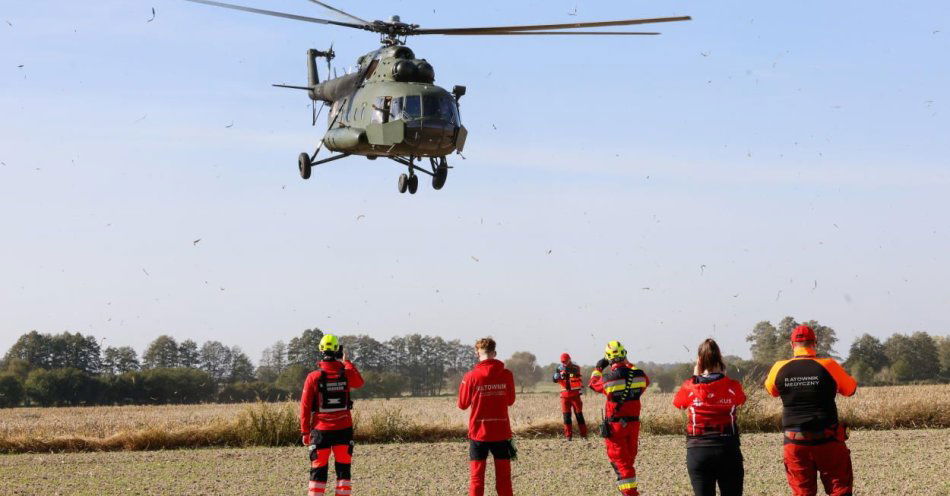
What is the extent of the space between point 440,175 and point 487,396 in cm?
1340

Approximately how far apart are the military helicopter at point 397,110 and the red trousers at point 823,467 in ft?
41.3

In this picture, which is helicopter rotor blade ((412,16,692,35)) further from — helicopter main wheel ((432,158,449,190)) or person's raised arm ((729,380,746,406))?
person's raised arm ((729,380,746,406))

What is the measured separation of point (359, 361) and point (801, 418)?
57201mm

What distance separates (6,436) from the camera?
922 inches

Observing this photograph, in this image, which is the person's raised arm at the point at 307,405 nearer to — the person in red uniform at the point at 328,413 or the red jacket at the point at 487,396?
the person in red uniform at the point at 328,413

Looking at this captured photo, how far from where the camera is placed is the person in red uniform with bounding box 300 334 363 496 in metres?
11.4

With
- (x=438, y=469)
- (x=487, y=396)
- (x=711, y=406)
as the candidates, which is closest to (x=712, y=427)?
(x=711, y=406)

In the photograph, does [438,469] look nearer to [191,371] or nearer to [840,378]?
[840,378]

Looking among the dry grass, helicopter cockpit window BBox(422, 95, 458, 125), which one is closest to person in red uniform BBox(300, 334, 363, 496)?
helicopter cockpit window BBox(422, 95, 458, 125)

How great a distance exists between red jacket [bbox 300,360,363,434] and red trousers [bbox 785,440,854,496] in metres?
4.59

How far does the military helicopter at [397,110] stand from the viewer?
22.2 metres

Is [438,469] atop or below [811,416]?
below

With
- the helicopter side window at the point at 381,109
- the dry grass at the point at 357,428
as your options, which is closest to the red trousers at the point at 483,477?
the dry grass at the point at 357,428

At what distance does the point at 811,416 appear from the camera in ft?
28.8
